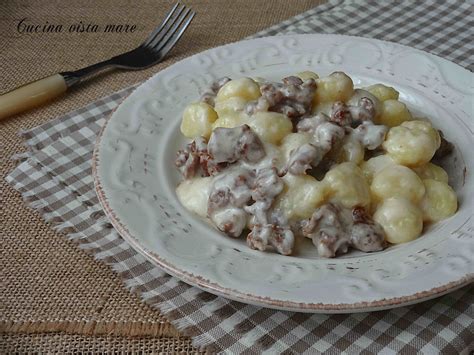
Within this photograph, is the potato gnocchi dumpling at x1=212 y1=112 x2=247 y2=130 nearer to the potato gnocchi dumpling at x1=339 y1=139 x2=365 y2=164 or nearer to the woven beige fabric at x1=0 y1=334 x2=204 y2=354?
the potato gnocchi dumpling at x1=339 y1=139 x2=365 y2=164

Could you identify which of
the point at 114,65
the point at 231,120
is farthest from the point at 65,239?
the point at 114,65

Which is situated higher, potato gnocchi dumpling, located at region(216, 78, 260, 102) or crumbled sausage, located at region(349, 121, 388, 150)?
crumbled sausage, located at region(349, 121, 388, 150)

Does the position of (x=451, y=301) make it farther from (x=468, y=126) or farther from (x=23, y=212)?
(x=23, y=212)

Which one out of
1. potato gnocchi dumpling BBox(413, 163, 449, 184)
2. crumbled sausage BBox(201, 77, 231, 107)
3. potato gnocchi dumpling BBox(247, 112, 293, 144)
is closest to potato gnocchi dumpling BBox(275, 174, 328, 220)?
potato gnocchi dumpling BBox(247, 112, 293, 144)

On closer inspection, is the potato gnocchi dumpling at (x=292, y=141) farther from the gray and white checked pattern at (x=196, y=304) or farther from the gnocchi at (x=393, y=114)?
the gray and white checked pattern at (x=196, y=304)

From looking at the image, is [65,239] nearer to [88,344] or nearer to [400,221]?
[88,344]

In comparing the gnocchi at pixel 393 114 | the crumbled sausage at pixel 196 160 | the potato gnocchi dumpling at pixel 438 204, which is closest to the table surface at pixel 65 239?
the crumbled sausage at pixel 196 160
